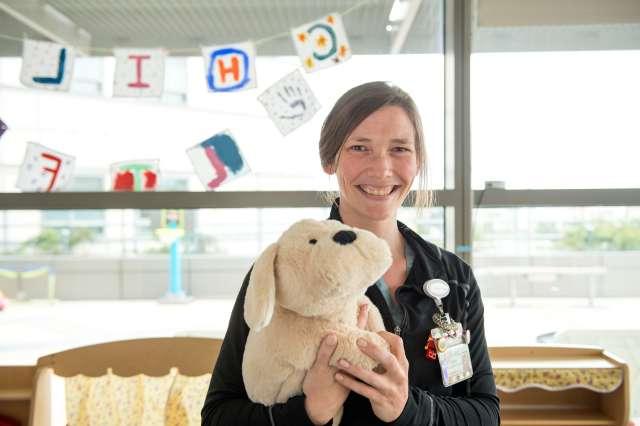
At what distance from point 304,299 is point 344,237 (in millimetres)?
105

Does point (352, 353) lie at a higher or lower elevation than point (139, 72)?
lower

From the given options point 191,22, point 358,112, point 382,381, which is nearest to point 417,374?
point 382,381

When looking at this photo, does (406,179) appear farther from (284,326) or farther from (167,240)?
(167,240)

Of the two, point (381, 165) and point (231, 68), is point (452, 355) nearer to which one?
point (381, 165)

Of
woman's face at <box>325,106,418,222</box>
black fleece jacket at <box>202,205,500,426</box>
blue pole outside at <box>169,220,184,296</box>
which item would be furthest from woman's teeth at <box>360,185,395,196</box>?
blue pole outside at <box>169,220,184,296</box>

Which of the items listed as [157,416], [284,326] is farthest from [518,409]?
[284,326]

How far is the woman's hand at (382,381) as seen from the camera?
2.58 feet

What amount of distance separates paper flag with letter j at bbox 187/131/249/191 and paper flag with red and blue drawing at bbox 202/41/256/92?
0.21 meters

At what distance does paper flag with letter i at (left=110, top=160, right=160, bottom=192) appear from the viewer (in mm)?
2432

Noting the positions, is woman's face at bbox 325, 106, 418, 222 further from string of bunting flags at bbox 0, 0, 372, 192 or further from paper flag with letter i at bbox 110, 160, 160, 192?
paper flag with letter i at bbox 110, 160, 160, 192

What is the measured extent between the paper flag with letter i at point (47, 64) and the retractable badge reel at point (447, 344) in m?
2.06

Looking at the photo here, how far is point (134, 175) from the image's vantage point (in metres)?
2.44

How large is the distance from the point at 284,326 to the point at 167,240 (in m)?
1.97

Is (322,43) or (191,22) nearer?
(322,43)
